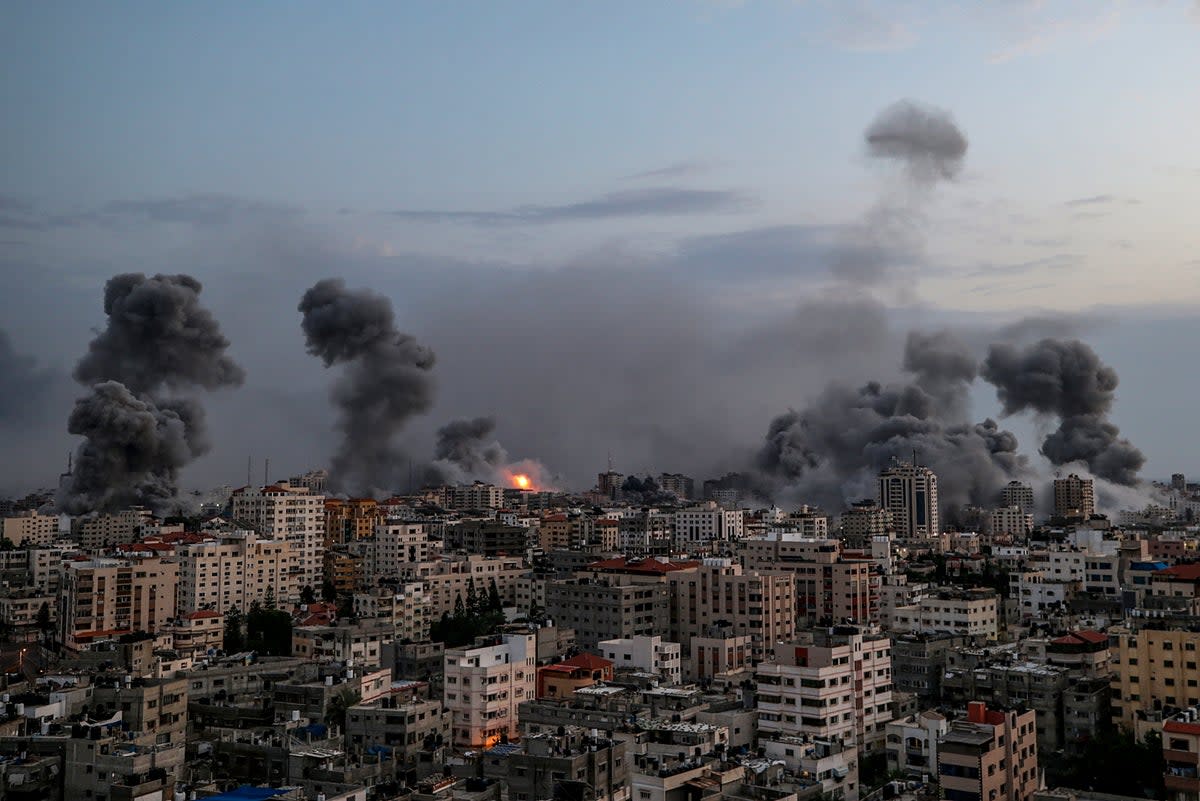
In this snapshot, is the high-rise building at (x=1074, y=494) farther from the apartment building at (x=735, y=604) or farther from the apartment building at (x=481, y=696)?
the apartment building at (x=481, y=696)

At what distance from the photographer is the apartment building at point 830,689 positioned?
2238 centimetres

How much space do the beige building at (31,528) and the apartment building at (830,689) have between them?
178 feet

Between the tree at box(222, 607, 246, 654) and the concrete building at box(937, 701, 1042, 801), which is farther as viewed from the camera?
the tree at box(222, 607, 246, 654)

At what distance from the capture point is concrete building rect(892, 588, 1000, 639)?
37.2 metres

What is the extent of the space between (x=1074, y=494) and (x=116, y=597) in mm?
69157

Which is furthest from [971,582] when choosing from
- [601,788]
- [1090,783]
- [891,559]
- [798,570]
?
[601,788]

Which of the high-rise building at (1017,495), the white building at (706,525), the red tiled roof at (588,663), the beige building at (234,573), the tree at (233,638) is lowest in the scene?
the tree at (233,638)

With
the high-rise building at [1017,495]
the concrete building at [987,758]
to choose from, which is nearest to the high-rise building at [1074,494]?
the high-rise building at [1017,495]

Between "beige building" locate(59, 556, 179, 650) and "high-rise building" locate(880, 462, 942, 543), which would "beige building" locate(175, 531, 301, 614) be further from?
"high-rise building" locate(880, 462, 942, 543)

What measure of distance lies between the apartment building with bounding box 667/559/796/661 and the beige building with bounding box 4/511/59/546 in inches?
1696

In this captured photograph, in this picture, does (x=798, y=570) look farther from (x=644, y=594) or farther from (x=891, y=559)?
(x=891, y=559)

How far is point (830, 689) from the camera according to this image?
22594mm

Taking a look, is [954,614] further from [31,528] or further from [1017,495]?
[1017,495]

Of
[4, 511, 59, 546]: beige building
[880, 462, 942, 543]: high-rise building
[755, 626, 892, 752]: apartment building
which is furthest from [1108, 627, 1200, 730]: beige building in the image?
[4, 511, 59, 546]: beige building
